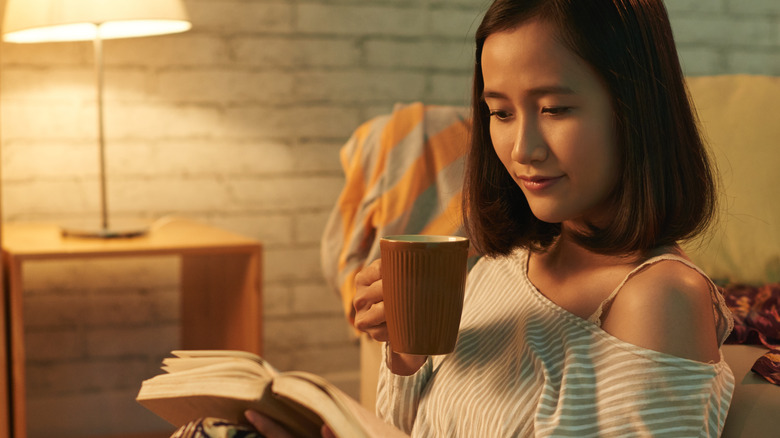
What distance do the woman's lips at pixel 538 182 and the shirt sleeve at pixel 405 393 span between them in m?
0.24

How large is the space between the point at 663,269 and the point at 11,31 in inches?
54.8

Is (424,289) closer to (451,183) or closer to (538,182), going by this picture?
(538,182)

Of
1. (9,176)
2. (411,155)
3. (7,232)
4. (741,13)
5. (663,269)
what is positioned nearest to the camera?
(663,269)

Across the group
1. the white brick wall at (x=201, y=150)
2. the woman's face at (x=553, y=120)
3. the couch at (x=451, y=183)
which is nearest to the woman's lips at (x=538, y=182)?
the woman's face at (x=553, y=120)

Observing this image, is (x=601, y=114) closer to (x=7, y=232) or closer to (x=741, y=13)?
(x=7, y=232)

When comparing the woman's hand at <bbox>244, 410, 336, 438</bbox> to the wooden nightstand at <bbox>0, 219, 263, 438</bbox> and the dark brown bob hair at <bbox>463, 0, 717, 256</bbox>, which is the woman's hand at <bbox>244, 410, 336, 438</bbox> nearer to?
the dark brown bob hair at <bbox>463, 0, 717, 256</bbox>

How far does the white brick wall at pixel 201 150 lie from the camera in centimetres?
190

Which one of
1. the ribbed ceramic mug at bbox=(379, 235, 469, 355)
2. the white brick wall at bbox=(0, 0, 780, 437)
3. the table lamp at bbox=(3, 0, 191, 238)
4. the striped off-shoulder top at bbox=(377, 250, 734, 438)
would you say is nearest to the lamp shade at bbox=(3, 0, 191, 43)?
the table lamp at bbox=(3, 0, 191, 238)

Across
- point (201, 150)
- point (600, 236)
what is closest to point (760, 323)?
point (600, 236)

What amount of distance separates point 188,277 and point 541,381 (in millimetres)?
1388

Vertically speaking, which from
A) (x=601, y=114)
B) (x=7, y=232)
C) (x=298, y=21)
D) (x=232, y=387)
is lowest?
(x=7, y=232)

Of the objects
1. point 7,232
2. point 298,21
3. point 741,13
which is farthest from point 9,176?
point 741,13

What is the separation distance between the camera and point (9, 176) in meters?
1.88

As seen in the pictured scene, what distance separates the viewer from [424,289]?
629 mm
